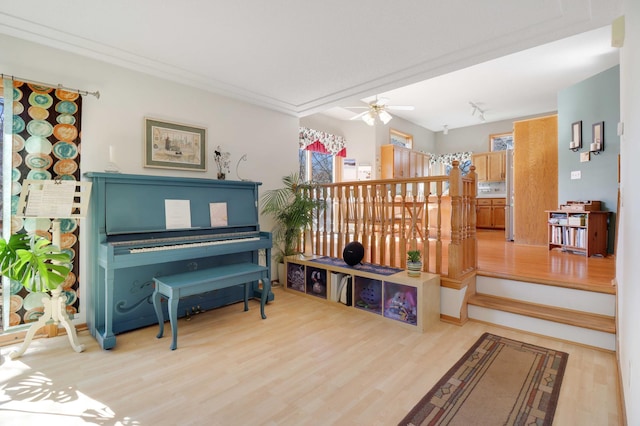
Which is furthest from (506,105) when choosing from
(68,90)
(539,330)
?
(68,90)

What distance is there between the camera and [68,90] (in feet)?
8.67

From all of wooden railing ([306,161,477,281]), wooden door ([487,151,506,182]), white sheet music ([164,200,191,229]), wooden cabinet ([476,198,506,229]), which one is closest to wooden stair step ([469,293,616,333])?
wooden railing ([306,161,477,281])

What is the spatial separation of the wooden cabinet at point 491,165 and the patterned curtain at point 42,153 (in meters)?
8.51

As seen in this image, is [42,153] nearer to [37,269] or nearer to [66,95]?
[66,95]

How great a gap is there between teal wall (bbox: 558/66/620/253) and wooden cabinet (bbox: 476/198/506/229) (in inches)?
118

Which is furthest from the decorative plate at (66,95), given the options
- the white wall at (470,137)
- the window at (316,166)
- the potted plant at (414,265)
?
the white wall at (470,137)

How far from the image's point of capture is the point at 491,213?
805 centimetres

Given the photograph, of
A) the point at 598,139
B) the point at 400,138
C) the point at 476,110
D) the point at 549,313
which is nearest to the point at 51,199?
the point at 549,313

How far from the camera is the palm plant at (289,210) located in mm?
4004

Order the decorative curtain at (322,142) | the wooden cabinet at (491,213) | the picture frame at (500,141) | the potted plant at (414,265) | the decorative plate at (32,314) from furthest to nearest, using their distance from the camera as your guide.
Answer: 1. the picture frame at (500,141)
2. the wooden cabinet at (491,213)
3. the decorative curtain at (322,142)
4. the potted plant at (414,265)
5. the decorative plate at (32,314)

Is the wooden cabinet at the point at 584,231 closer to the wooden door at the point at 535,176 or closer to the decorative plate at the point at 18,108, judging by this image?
the wooden door at the point at 535,176

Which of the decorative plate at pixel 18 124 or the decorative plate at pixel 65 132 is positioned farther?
the decorative plate at pixel 65 132

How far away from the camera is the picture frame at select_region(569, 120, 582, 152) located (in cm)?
457

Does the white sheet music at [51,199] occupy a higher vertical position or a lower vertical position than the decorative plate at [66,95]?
lower
